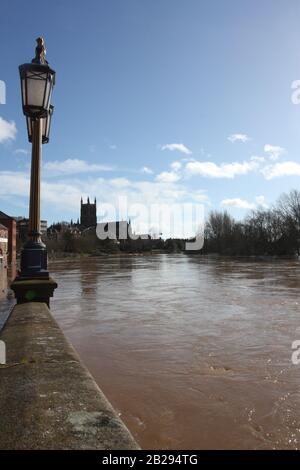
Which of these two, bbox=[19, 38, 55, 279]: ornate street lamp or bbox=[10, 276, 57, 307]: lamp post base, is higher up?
bbox=[19, 38, 55, 279]: ornate street lamp

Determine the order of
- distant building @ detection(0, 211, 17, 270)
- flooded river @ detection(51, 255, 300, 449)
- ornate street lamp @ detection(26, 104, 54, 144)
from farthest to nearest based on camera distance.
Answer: distant building @ detection(0, 211, 17, 270) < ornate street lamp @ detection(26, 104, 54, 144) < flooded river @ detection(51, 255, 300, 449)

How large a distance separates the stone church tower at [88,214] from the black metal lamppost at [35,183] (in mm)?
178557

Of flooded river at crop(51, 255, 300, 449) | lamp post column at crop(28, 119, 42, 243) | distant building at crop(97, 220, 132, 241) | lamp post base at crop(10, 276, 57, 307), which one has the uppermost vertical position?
distant building at crop(97, 220, 132, 241)

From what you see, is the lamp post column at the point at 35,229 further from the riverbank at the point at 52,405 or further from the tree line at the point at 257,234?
the tree line at the point at 257,234

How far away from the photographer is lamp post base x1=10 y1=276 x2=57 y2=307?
262 inches

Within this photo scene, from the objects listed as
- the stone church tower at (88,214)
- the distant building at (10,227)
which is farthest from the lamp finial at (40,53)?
the stone church tower at (88,214)

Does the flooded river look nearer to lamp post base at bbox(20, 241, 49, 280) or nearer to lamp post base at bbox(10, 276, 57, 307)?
lamp post base at bbox(10, 276, 57, 307)

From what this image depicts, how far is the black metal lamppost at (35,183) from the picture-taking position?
648cm

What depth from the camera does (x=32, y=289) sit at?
673 cm

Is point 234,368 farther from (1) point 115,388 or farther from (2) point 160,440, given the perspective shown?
(2) point 160,440

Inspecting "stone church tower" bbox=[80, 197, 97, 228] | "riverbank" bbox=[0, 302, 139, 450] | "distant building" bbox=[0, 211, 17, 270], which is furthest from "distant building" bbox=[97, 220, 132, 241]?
"riverbank" bbox=[0, 302, 139, 450]

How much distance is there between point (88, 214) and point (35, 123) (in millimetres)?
180425

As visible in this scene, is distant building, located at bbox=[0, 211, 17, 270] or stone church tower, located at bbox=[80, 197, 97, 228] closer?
distant building, located at bbox=[0, 211, 17, 270]

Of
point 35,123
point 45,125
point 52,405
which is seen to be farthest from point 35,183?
point 52,405
